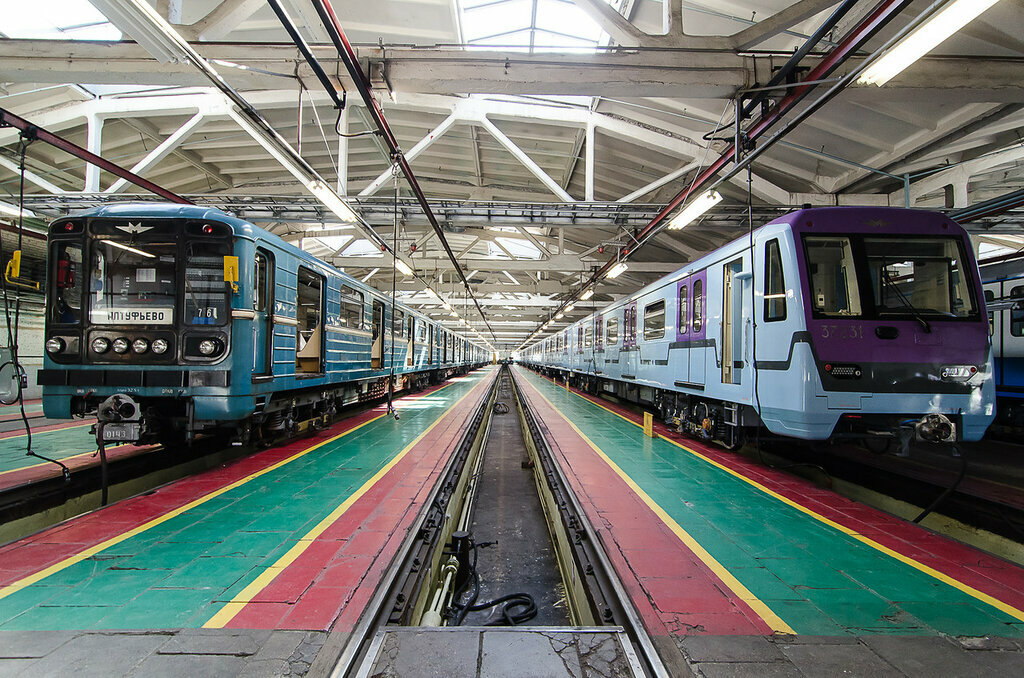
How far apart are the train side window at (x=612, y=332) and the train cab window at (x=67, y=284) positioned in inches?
432

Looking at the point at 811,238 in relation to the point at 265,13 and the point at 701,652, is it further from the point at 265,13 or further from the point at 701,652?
the point at 265,13

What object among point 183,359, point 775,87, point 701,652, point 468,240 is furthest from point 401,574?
point 468,240

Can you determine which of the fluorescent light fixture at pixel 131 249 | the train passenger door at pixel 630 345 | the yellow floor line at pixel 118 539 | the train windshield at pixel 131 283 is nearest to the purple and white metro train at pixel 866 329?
the train passenger door at pixel 630 345

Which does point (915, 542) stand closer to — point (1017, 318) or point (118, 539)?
point (118, 539)

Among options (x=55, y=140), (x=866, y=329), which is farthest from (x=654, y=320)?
(x=55, y=140)

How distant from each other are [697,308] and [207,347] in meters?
6.69

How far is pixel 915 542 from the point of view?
140 inches

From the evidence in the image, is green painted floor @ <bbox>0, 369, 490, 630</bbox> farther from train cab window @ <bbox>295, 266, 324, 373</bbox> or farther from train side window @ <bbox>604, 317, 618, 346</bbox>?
train side window @ <bbox>604, 317, 618, 346</bbox>

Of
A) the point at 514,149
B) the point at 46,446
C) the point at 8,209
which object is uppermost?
the point at 514,149

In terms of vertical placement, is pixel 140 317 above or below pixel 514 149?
below

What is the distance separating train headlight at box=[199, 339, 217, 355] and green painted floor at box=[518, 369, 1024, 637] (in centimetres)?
494

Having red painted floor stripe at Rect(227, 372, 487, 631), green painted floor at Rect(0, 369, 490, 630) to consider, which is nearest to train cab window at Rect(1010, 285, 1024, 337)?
red painted floor stripe at Rect(227, 372, 487, 631)

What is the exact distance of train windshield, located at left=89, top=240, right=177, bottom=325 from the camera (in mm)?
4969

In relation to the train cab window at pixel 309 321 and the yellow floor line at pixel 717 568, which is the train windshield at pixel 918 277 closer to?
the yellow floor line at pixel 717 568
